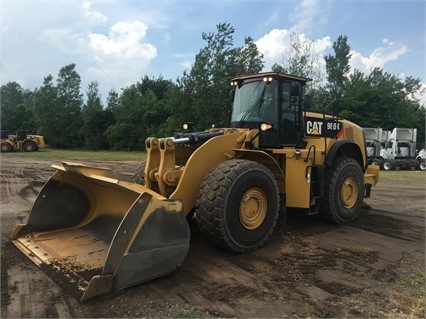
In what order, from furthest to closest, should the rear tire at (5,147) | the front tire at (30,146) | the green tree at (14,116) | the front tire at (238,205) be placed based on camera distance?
the green tree at (14,116) < the front tire at (30,146) < the rear tire at (5,147) < the front tire at (238,205)

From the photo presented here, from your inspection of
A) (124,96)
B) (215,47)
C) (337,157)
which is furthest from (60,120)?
(337,157)

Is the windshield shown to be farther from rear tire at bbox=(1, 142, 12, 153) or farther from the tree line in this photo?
rear tire at bbox=(1, 142, 12, 153)

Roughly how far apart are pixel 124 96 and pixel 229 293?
46.0 metres

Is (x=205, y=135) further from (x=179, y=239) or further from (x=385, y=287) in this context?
(x=385, y=287)

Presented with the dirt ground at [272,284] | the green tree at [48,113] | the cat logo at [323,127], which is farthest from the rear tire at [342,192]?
the green tree at [48,113]

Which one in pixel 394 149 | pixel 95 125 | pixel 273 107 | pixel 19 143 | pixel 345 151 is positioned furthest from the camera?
pixel 95 125

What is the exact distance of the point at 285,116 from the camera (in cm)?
652

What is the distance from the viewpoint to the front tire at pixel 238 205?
478 centimetres

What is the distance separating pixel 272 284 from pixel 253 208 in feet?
4.13

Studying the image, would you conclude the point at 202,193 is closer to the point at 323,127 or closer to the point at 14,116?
the point at 323,127

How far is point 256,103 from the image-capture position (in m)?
6.51

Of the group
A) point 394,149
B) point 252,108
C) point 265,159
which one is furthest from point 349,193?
point 394,149

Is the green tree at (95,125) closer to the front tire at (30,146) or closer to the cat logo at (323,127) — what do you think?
the front tire at (30,146)

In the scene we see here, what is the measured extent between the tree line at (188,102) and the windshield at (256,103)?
22.0 metres
